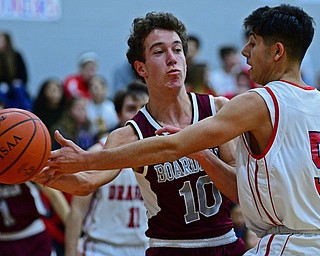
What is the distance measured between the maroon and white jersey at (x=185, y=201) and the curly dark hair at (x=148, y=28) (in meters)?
0.63

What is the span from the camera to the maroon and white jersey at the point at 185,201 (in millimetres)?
5469

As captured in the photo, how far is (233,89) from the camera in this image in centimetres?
1323

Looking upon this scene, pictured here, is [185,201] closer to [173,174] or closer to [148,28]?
[173,174]

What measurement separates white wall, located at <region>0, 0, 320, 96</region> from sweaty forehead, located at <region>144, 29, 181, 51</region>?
8097 mm

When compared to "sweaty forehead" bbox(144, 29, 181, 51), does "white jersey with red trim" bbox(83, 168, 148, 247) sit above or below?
below

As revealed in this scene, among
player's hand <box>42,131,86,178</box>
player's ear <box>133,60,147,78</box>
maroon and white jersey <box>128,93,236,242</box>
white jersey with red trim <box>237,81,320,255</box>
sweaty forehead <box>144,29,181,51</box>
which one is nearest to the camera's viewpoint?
white jersey with red trim <box>237,81,320,255</box>

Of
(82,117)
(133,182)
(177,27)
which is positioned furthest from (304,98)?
(82,117)

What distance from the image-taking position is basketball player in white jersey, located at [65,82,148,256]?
24.5 feet

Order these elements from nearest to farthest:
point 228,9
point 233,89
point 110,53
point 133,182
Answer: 1. point 133,182
2. point 233,89
3. point 110,53
4. point 228,9

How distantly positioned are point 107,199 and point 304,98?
10.8 ft

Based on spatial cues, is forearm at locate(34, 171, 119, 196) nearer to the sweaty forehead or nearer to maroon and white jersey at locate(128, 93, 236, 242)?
maroon and white jersey at locate(128, 93, 236, 242)

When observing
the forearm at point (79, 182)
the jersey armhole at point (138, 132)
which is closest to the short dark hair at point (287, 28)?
the jersey armhole at point (138, 132)

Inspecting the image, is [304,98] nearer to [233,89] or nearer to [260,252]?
[260,252]

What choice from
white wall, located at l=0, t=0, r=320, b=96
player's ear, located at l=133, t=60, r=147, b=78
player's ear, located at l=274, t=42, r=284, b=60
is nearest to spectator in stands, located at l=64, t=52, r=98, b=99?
white wall, located at l=0, t=0, r=320, b=96
